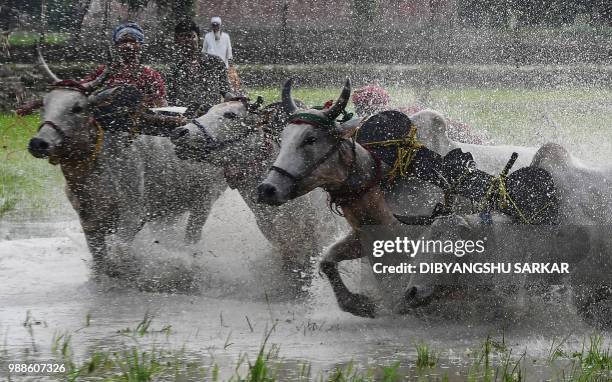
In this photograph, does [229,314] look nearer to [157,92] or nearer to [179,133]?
[179,133]

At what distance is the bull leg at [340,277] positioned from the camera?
251 inches

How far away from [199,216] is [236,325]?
1.80 m

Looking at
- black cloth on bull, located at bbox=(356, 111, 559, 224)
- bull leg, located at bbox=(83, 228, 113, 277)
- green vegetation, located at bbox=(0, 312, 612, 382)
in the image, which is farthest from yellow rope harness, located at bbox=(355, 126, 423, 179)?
bull leg, located at bbox=(83, 228, 113, 277)

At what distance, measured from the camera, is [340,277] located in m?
6.42

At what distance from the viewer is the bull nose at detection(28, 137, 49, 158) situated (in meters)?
6.86

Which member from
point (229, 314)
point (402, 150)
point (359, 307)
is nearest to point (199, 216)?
point (229, 314)

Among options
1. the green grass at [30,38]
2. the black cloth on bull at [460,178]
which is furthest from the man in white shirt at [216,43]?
the black cloth on bull at [460,178]

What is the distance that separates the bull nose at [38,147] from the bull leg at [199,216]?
4.46 ft

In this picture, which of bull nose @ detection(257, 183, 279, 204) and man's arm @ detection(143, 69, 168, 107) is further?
man's arm @ detection(143, 69, 168, 107)

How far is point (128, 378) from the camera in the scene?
15.5 feet

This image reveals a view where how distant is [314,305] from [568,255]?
5.13ft

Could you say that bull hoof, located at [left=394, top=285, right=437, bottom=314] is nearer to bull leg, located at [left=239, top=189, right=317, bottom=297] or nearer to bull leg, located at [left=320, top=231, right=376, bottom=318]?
bull leg, located at [left=320, top=231, right=376, bottom=318]

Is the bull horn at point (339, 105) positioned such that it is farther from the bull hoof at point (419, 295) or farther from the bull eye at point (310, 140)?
the bull hoof at point (419, 295)

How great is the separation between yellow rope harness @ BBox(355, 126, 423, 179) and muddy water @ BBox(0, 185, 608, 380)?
74 cm
